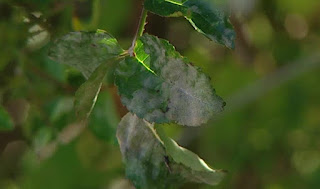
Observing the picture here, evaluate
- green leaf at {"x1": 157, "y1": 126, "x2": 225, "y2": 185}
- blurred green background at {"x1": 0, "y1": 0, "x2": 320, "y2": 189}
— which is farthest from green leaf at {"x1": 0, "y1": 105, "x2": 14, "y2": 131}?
blurred green background at {"x1": 0, "y1": 0, "x2": 320, "y2": 189}

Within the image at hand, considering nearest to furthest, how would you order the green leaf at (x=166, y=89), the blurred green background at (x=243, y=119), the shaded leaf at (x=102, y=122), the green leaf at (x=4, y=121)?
1. the green leaf at (x=166, y=89)
2. the green leaf at (x=4, y=121)
3. the shaded leaf at (x=102, y=122)
4. the blurred green background at (x=243, y=119)

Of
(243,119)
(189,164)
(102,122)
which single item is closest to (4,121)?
(102,122)

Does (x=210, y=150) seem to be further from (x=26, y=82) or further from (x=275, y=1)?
(x=26, y=82)

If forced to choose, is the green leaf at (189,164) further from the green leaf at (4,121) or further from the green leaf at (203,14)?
the green leaf at (4,121)

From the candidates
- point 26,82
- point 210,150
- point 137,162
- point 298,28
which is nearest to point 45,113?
point 26,82

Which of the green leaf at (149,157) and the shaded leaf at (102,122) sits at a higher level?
the green leaf at (149,157)

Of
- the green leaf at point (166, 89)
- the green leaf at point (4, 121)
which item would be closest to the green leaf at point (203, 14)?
the green leaf at point (166, 89)
